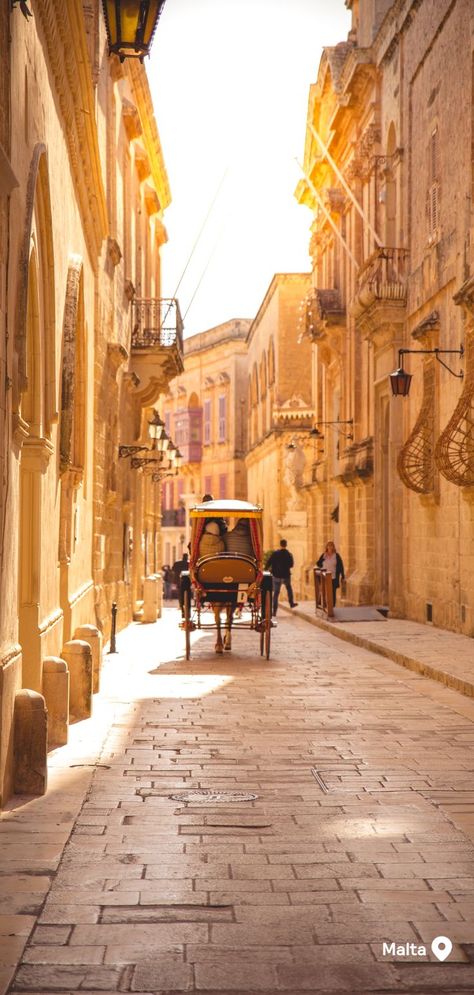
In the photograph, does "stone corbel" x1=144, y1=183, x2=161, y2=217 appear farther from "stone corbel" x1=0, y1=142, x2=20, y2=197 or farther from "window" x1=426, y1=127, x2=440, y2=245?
"stone corbel" x1=0, y1=142, x2=20, y2=197

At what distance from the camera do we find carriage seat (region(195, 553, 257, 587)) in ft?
50.6

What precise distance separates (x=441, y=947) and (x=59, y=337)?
6.89m

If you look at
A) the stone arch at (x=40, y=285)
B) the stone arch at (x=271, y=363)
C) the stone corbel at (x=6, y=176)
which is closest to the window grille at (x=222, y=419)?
the stone arch at (x=271, y=363)

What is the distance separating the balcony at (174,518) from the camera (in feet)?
224

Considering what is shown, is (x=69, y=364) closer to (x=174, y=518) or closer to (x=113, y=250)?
(x=113, y=250)

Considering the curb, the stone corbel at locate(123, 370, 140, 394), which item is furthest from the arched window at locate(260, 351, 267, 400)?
the curb

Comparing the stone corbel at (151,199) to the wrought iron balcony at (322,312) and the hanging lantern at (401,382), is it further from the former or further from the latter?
the hanging lantern at (401,382)

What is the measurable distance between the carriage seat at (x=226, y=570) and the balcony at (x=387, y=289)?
908cm

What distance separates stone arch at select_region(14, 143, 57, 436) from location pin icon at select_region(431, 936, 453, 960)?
3.56 m

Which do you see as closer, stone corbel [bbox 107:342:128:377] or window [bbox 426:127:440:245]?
stone corbel [bbox 107:342:128:377]

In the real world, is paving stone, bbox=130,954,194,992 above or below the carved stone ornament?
below

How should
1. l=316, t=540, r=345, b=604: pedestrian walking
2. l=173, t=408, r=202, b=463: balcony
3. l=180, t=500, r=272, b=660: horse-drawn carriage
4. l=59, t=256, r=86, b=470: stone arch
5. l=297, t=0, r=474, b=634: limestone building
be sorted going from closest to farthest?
l=59, t=256, r=86, b=470: stone arch → l=180, t=500, r=272, b=660: horse-drawn carriage → l=297, t=0, r=474, b=634: limestone building → l=316, t=540, r=345, b=604: pedestrian walking → l=173, t=408, r=202, b=463: balcony

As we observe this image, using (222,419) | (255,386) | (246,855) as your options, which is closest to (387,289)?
(246,855)

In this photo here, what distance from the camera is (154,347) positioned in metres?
24.2
